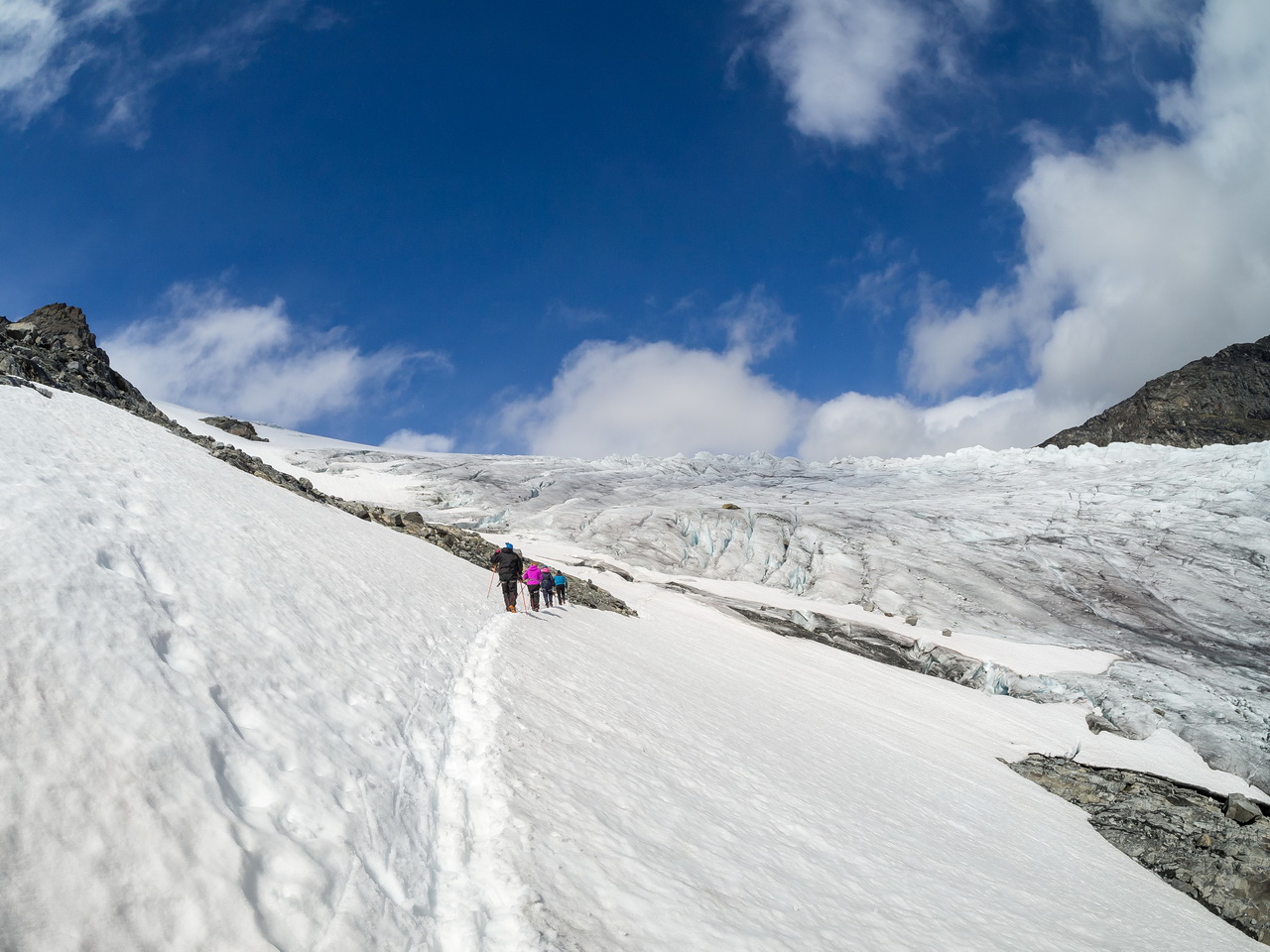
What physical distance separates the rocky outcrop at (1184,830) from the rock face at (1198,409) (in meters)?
140

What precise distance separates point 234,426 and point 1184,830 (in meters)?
107

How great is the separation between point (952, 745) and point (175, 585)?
66.7 feet

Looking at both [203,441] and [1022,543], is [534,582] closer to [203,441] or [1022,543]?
Result: [203,441]

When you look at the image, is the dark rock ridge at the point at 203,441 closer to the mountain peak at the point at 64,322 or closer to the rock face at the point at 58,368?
the rock face at the point at 58,368

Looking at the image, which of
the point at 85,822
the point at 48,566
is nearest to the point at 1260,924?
the point at 85,822

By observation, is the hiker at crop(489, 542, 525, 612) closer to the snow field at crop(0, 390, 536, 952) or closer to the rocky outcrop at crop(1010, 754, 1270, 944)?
the snow field at crop(0, 390, 536, 952)

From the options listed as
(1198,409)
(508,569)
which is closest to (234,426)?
(508,569)

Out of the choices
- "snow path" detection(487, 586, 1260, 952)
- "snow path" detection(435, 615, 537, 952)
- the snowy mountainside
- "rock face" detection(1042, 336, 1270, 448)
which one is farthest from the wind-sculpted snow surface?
"rock face" detection(1042, 336, 1270, 448)

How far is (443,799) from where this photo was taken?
5.13 meters

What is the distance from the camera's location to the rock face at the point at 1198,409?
13512 centimetres

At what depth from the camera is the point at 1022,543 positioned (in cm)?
4288

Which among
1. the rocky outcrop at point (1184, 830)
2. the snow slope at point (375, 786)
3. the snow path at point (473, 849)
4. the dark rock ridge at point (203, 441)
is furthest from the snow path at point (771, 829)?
the dark rock ridge at point (203, 441)

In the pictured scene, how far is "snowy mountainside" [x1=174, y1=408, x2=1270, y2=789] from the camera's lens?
29328 mm

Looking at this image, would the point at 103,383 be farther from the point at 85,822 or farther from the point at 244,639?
the point at 85,822
